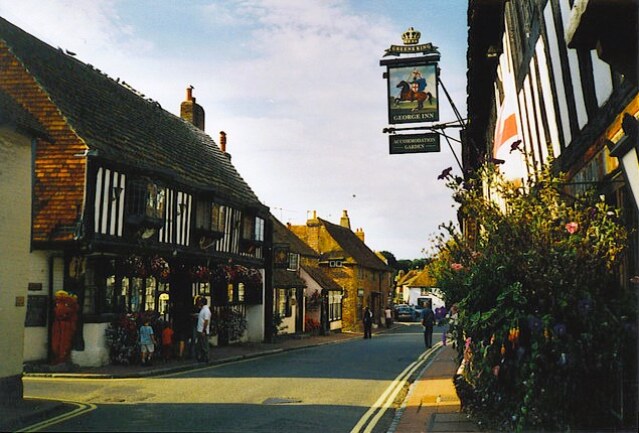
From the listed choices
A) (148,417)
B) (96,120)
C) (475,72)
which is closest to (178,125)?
(96,120)

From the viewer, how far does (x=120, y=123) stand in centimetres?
1938

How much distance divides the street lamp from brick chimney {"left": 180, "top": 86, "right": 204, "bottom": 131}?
83.0ft

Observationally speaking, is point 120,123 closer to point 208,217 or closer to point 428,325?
point 208,217

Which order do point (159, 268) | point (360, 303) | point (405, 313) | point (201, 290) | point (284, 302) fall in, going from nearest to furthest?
point (159, 268) < point (201, 290) < point (284, 302) < point (360, 303) < point (405, 313)

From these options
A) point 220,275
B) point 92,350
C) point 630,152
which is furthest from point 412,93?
point 220,275

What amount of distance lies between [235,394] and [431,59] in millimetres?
8435

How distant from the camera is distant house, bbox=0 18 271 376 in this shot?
14450 millimetres

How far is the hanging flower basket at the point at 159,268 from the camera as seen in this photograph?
17484 mm

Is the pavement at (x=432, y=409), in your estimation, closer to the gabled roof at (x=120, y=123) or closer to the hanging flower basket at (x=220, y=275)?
the hanging flower basket at (x=220, y=275)

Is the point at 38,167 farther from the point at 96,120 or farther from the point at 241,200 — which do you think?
the point at 241,200

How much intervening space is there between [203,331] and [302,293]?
2049cm

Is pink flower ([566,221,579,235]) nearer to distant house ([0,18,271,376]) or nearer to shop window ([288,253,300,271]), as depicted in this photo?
distant house ([0,18,271,376])

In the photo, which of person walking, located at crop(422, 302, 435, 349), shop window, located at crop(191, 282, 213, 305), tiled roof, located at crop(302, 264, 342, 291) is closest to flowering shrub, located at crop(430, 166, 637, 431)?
shop window, located at crop(191, 282, 213, 305)

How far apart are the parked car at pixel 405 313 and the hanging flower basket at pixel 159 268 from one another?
155 ft
